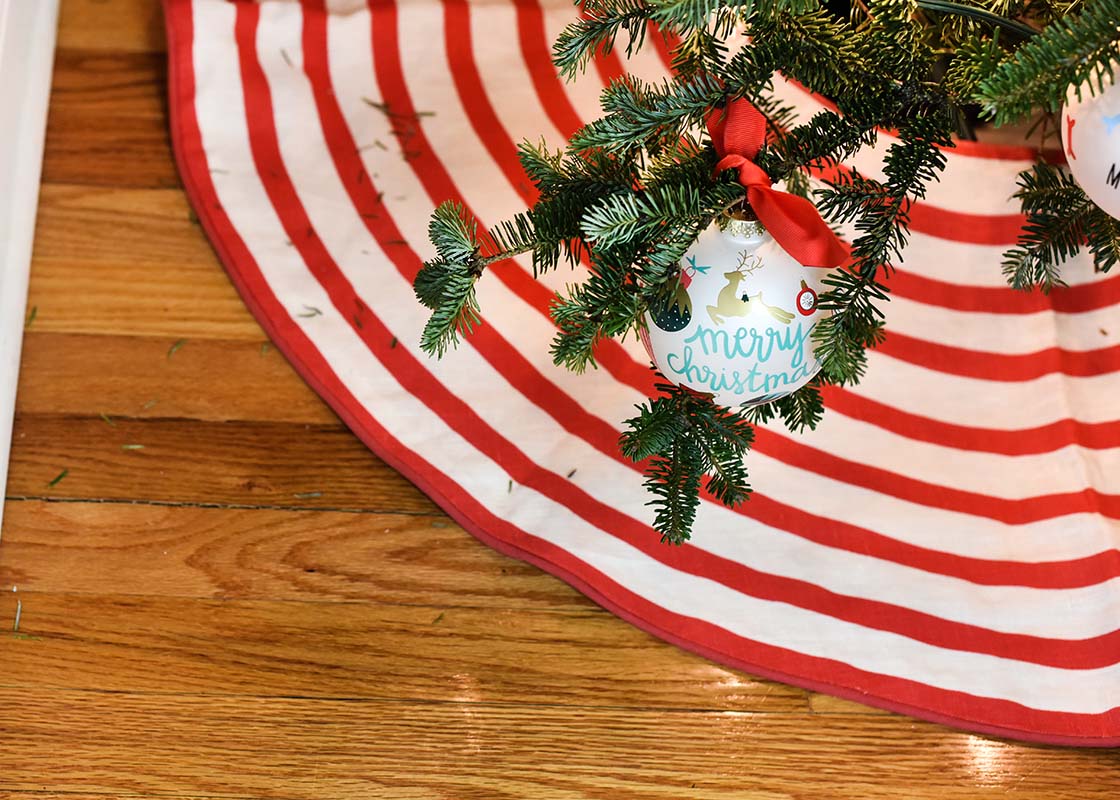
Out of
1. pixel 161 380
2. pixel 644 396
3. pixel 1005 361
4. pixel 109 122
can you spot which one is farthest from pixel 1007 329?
pixel 109 122

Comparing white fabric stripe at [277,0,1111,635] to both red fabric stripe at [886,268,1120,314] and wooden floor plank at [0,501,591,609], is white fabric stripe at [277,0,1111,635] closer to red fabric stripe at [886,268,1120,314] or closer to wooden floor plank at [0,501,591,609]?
wooden floor plank at [0,501,591,609]

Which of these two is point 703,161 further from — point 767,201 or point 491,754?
point 491,754

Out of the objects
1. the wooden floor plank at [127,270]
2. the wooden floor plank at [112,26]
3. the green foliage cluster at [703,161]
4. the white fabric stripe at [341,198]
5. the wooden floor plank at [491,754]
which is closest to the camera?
the green foliage cluster at [703,161]

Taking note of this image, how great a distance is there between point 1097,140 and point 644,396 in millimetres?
547

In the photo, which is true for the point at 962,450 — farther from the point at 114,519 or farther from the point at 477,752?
the point at 114,519

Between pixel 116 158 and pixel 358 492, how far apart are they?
1.75 feet

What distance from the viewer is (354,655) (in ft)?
3.13

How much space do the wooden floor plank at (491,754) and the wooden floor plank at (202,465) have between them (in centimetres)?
20

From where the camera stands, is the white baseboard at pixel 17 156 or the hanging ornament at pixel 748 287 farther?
the white baseboard at pixel 17 156

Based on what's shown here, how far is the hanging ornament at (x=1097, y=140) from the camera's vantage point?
651mm

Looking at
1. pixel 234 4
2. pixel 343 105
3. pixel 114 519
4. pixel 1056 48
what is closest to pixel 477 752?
pixel 114 519

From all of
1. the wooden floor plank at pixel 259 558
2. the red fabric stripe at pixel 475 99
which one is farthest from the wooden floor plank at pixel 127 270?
the red fabric stripe at pixel 475 99

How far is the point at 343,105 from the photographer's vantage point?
4.34ft

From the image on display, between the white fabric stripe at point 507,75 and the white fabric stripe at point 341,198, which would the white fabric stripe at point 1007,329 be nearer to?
the white fabric stripe at point 341,198
